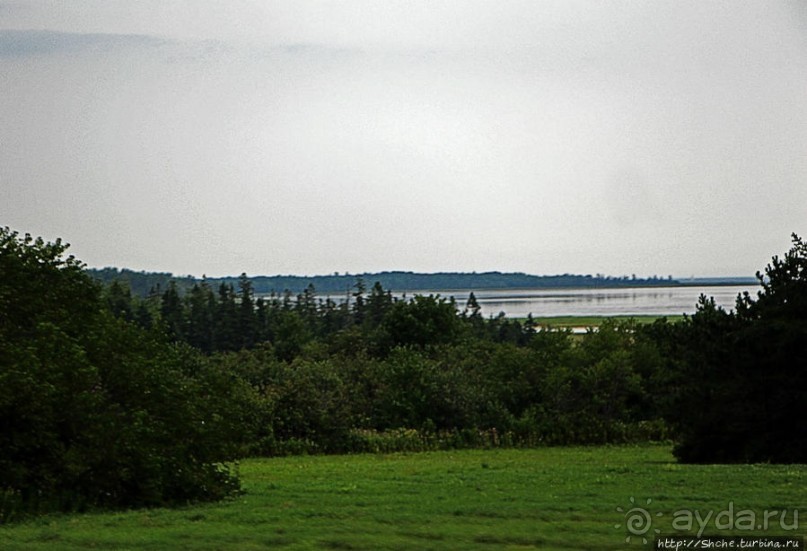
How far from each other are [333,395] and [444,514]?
3812 cm

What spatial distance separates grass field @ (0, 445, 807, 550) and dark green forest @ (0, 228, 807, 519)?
1686 mm

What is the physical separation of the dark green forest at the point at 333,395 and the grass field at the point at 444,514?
66.4 inches

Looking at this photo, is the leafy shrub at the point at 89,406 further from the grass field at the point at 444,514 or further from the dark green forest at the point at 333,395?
the grass field at the point at 444,514

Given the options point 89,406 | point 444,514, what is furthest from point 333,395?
point 444,514

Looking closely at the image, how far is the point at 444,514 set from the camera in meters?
18.4

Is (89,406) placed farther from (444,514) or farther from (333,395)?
(333,395)

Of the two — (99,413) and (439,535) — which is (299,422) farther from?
(439,535)

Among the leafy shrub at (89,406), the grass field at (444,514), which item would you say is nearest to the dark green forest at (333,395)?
the leafy shrub at (89,406)

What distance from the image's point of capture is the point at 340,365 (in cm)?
7025

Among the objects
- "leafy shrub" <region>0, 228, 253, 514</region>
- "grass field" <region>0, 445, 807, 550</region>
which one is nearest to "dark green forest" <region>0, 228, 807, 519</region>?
"leafy shrub" <region>0, 228, 253, 514</region>

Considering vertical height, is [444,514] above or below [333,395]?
above

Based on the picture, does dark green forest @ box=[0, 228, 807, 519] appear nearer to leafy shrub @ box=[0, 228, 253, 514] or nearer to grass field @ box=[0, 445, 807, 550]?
leafy shrub @ box=[0, 228, 253, 514]

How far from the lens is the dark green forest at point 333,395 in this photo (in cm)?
2070

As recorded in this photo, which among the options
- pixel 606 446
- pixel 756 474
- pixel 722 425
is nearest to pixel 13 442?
pixel 756 474
